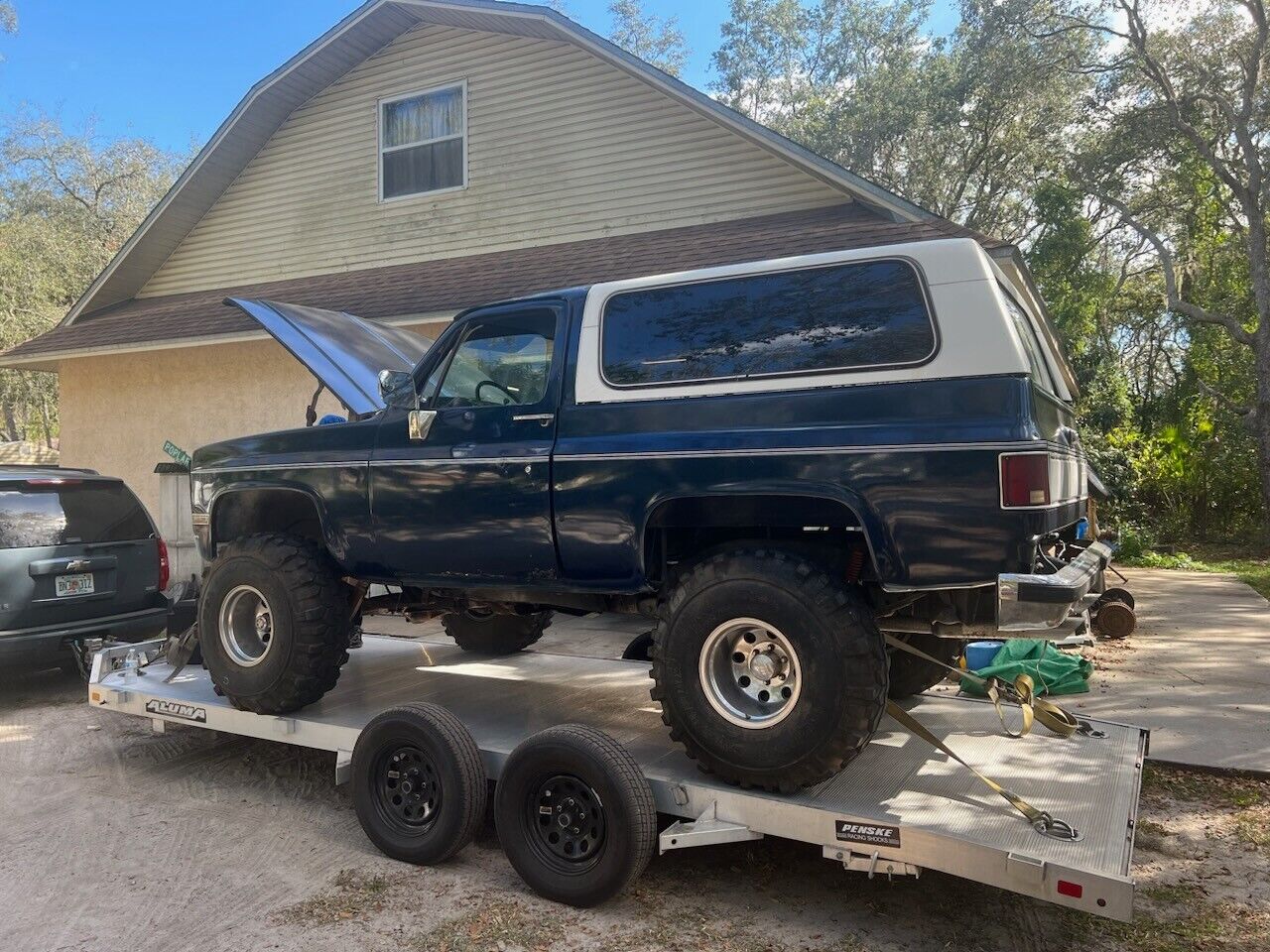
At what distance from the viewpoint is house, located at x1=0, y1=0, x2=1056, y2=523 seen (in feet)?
35.4

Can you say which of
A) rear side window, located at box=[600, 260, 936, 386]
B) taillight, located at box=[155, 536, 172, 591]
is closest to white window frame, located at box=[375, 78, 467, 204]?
taillight, located at box=[155, 536, 172, 591]

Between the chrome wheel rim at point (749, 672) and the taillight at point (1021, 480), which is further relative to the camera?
the chrome wheel rim at point (749, 672)

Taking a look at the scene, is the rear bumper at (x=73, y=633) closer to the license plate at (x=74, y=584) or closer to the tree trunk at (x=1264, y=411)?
the license plate at (x=74, y=584)

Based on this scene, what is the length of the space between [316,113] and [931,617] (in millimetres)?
13387

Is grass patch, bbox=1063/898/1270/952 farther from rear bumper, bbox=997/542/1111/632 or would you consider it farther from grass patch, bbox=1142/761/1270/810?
grass patch, bbox=1142/761/1270/810

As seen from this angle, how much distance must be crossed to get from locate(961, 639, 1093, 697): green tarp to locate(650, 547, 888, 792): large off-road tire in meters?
2.67

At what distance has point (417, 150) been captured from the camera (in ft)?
44.0

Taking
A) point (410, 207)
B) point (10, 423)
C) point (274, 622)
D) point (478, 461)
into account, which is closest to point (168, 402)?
point (410, 207)

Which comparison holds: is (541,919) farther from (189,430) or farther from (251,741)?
(189,430)

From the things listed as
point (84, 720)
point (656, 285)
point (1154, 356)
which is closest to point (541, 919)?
point (656, 285)

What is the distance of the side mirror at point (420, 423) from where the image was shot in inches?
190

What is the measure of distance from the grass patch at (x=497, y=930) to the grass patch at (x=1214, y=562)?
1376 centimetres

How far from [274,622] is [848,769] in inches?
123

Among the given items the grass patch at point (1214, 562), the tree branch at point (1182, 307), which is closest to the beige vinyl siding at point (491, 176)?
the grass patch at point (1214, 562)
